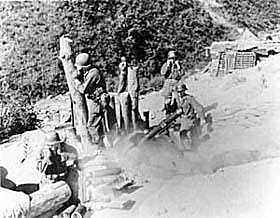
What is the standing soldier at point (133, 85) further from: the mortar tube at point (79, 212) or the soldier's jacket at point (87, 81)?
the mortar tube at point (79, 212)

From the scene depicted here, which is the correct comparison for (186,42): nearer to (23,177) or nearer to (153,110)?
(153,110)

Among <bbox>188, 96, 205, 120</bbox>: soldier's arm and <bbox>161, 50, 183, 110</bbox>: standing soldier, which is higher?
<bbox>161, 50, 183, 110</bbox>: standing soldier

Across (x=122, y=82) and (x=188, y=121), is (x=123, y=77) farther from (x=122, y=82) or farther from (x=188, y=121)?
(x=188, y=121)

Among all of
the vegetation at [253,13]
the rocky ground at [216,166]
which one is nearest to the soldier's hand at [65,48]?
the rocky ground at [216,166]

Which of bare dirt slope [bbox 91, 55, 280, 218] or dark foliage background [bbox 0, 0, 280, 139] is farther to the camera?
dark foliage background [bbox 0, 0, 280, 139]

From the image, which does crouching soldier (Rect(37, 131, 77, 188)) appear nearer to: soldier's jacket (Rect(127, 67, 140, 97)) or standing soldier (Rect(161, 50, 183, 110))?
soldier's jacket (Rect(127, 67, 140, 97))

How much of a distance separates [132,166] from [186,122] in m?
0.95

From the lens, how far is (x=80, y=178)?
11.6 ft

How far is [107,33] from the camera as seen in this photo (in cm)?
822

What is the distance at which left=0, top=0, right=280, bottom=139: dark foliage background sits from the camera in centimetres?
725

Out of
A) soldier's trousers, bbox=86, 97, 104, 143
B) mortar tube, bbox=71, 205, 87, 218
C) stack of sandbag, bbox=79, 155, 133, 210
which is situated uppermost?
soldier's trousers, bbox=86, 97, 104, 143

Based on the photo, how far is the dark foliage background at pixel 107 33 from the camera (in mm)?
7254

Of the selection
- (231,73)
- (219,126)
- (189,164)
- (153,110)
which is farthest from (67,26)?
(189,164)

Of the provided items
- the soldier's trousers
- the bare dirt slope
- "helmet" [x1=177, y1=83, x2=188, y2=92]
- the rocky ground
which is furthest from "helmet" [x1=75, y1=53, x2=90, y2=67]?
"helmet" [x1=177, y1=83, x2=188, y2=92]
